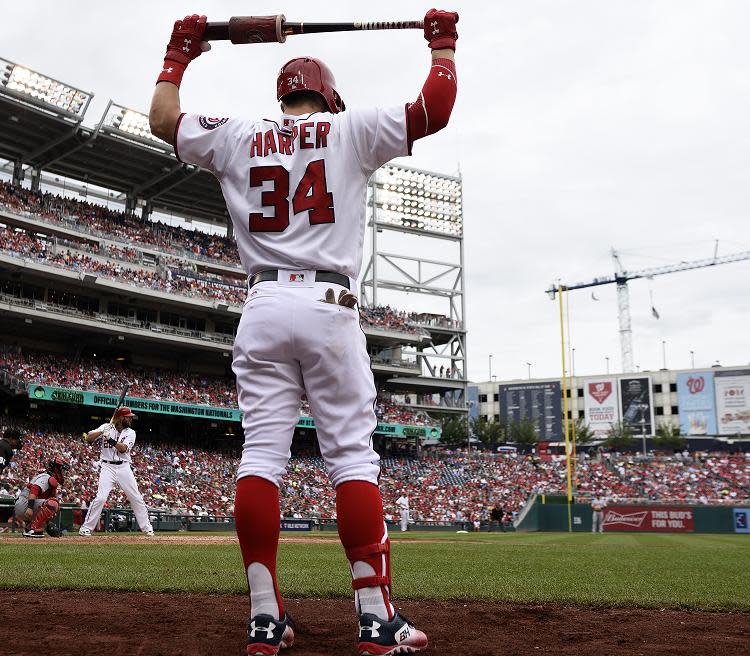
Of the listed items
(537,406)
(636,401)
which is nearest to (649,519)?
(636,401)

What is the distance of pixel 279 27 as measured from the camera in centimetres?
335

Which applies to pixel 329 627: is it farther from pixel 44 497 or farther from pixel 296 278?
pixel 44 497

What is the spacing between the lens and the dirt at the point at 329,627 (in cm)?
287

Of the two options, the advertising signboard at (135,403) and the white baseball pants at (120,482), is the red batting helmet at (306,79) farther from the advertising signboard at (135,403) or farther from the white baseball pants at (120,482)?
the advertising signboard at (135,403)

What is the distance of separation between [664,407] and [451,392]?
35850 mm

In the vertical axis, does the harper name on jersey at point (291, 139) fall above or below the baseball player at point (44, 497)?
above

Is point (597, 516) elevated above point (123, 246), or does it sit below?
below

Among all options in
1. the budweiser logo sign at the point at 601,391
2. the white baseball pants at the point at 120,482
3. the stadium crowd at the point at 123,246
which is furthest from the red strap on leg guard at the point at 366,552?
the budweiser logo sign at the point at 601,391

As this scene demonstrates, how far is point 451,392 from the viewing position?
5731 cm

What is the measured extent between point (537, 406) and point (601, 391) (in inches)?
276

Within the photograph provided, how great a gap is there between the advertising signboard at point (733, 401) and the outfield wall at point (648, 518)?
1820 inches

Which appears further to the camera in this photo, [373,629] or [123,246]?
[123,246]

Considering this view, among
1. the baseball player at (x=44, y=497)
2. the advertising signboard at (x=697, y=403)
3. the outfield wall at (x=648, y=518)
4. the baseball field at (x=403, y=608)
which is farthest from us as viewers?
the advertising signboard at (x=697, y=403)

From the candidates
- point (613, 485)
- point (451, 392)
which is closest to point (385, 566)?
point (613, 485)
